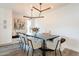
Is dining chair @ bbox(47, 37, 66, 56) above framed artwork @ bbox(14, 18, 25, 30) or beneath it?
beneath

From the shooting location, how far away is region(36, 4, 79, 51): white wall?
67.4 inches

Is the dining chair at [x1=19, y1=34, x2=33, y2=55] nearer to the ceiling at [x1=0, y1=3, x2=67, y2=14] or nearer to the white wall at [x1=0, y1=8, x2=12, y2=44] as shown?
the white wall at [x1=0, y1=8, x2=12, y2=44]

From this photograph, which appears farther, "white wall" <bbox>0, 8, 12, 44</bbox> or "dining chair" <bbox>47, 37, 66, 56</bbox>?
"dining chair" <bbox>47, 37, 66, 56</bbox>

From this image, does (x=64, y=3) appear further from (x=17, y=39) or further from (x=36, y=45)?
(x=17, y=39)

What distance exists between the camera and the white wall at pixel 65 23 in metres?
1.71

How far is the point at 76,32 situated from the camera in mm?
1723

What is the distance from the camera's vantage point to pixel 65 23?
5.79 ft

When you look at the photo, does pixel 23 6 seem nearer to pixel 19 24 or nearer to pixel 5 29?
pixel 19 24

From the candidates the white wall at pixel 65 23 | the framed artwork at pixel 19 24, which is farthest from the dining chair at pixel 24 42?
the white wall at pixel 65 23

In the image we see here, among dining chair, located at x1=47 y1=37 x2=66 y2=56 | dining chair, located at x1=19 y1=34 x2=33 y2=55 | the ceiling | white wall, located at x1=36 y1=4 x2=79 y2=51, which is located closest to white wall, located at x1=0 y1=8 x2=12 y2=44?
the ceiling

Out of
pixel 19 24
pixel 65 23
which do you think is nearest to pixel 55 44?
pixel 65 23

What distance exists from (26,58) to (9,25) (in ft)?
2.04

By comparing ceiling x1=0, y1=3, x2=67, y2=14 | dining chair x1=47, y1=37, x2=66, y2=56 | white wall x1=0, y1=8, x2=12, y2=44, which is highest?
ceiling x1=0, y1=3, x2=67, y2=14

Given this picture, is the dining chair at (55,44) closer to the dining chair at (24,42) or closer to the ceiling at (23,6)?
the dining chair at (24,42)
